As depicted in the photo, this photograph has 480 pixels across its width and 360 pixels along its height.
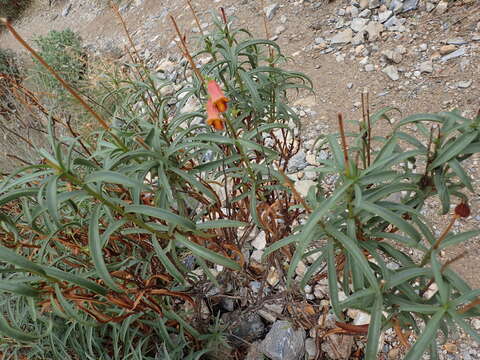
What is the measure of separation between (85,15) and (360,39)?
5867mm

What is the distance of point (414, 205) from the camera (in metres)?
1.09

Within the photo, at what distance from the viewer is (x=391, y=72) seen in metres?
2.79

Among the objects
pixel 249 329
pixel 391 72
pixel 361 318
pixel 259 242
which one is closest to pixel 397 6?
pixel 391 72

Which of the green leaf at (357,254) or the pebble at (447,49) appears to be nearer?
the green leaf at (357,254)

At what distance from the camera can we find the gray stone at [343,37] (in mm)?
3198

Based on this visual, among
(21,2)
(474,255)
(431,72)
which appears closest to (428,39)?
(431,72)

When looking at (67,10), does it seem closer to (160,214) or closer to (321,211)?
(160,214)

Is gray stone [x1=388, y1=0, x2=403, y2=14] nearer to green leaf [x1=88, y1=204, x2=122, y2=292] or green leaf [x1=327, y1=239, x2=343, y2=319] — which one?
green leaf [x1=327, y1=239, x2=343, y2=319]

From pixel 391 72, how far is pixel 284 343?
2230 millimetres

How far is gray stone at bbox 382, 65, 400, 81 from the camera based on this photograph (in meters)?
2.75

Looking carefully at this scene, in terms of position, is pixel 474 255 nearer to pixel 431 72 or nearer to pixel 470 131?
pixel 470 131

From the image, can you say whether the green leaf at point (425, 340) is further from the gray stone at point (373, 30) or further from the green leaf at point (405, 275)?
the gray stone at point (373, 30)

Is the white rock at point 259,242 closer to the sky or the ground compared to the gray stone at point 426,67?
closer to the sky

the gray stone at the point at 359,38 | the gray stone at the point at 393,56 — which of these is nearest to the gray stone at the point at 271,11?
the gray stone at the point at 359,38
